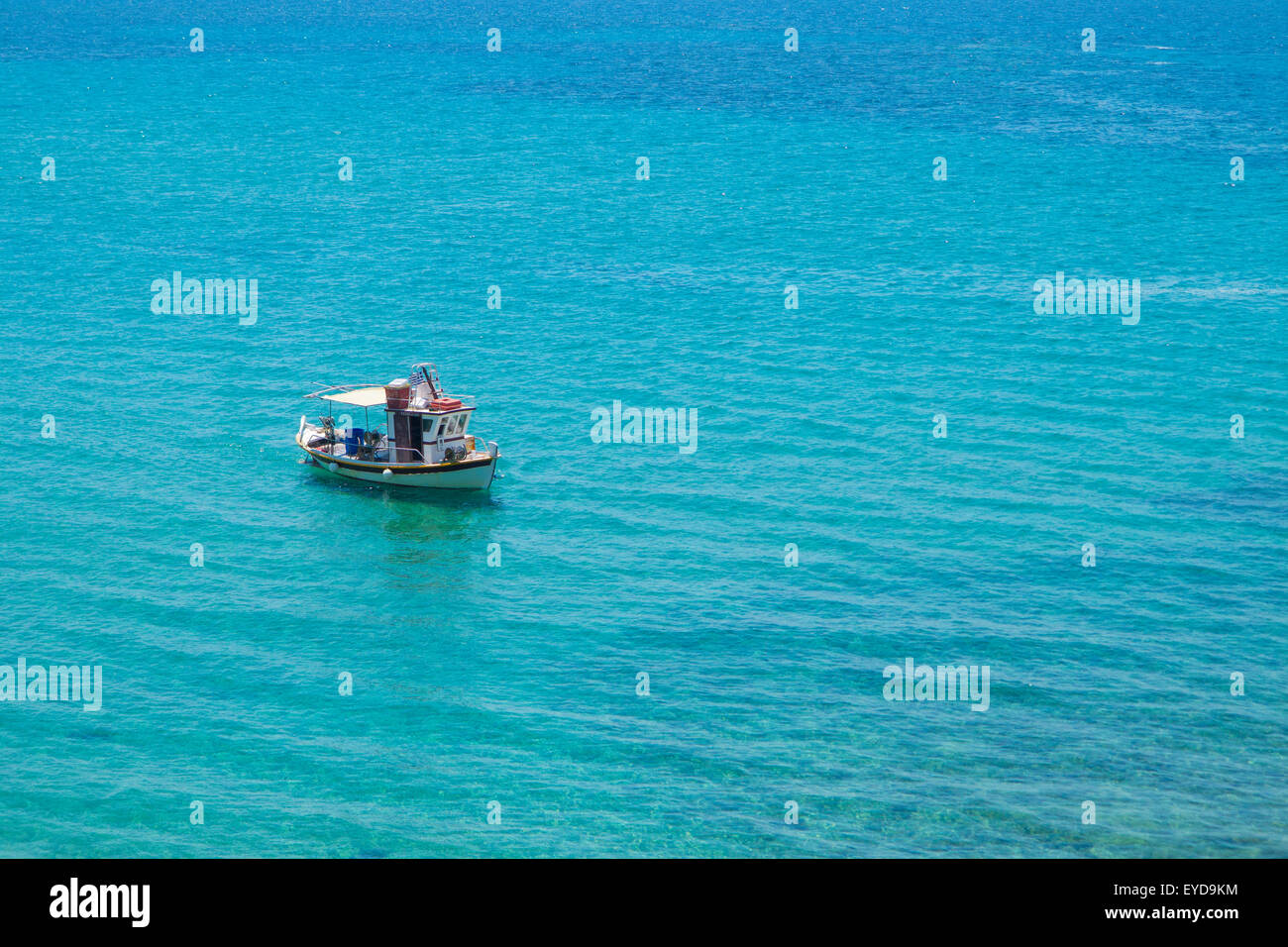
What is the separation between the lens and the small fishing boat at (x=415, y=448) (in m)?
74.2

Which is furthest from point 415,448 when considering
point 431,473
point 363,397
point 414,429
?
point 363,397

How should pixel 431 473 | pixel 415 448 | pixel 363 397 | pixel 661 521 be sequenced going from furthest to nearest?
pixel 363 397, pixel 415 448, pixel 431 473, pixel 661 521

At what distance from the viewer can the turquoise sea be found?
169ft

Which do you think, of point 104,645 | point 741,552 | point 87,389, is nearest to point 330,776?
point 104,645

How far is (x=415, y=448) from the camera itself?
74.9 m

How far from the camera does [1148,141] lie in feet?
513

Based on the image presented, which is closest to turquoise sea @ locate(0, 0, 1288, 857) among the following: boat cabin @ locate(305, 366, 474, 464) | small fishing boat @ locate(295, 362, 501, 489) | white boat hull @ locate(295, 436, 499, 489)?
white boat hull @ locate(295, 436, 499, 489)

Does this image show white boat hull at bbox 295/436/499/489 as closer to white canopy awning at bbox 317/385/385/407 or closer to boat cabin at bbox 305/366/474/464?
boat cabin at bbox 305/366/474/464

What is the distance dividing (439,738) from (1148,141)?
125 meters

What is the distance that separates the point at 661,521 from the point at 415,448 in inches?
496

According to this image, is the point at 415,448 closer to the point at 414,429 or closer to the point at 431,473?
the point at 414,429

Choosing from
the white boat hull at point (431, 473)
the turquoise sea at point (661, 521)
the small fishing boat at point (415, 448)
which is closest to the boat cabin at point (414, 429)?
the small fishing boat at point (415, 448)

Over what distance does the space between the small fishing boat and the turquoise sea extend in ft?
4.68

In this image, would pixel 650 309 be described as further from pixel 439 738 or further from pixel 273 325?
pixel 439 738
